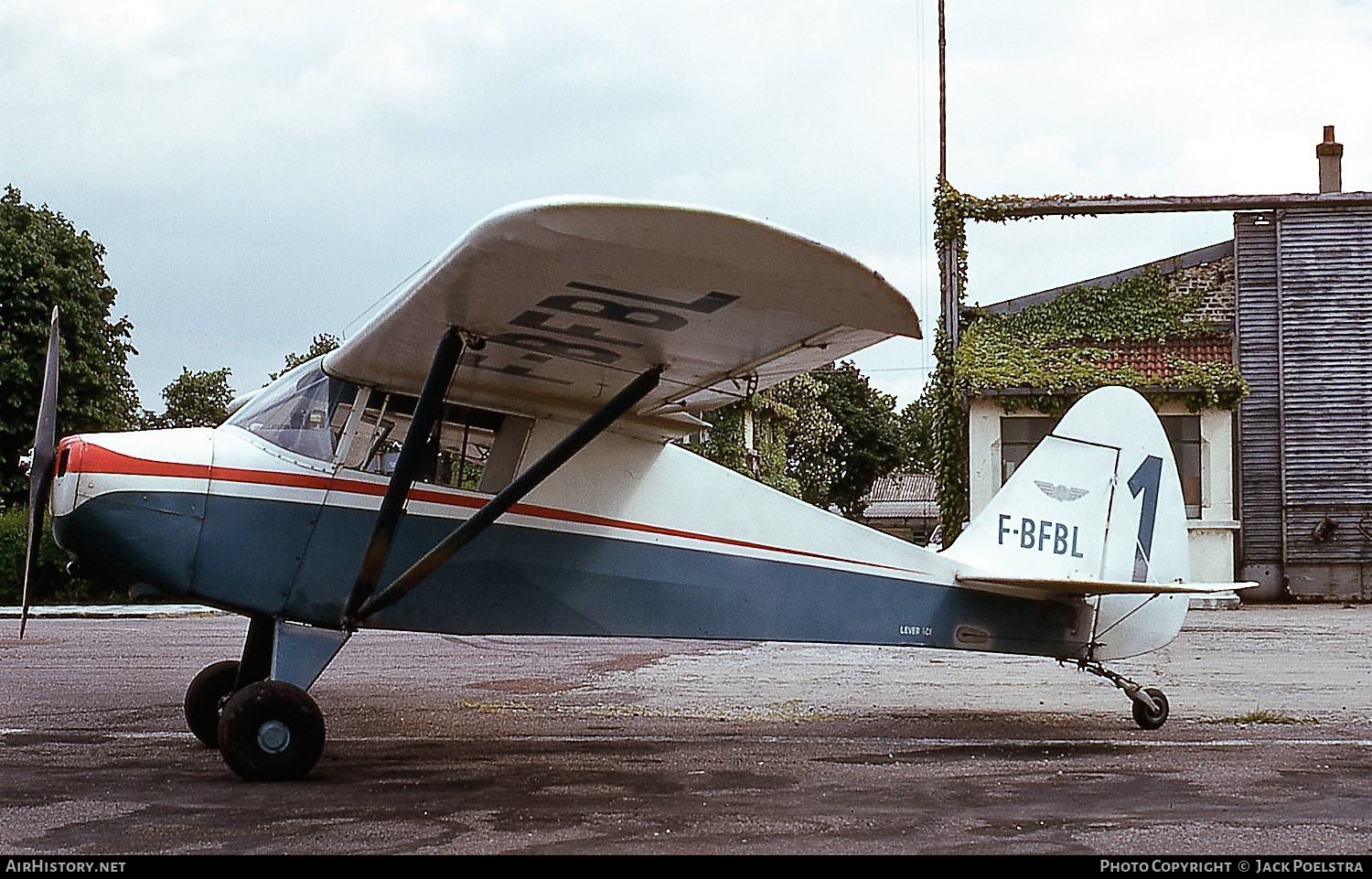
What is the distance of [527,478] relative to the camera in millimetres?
7301

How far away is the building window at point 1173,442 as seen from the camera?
86.4ft

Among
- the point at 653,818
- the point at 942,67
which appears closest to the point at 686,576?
the point at 653,818

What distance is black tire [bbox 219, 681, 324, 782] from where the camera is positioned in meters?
6.91

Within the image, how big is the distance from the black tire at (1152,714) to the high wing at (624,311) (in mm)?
3625

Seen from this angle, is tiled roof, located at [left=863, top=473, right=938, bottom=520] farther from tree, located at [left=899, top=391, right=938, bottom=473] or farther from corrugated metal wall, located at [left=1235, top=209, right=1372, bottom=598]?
corrugated metal wall, located at [left=1235, top=209, right=1372, bottom=598]

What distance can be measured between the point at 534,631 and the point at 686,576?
98cm

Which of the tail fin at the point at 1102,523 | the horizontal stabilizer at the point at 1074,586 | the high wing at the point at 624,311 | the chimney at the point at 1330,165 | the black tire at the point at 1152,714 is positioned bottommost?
the black tire at the point at 1152,714

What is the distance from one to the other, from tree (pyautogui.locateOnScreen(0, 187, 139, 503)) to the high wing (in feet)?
95.1

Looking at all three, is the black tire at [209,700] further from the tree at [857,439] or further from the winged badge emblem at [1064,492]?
the tree at [857,439]

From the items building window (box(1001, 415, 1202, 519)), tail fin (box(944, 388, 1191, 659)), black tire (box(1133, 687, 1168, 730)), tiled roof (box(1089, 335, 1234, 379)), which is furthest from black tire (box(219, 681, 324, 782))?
tiled roof (box(1089, 335, 1234, 379))

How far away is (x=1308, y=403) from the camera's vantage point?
28.2m

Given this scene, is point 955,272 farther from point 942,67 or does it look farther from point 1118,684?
point 1118,684

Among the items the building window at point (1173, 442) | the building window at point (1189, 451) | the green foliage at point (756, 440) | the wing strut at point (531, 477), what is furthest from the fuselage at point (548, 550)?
the building window at point (1189, 451)

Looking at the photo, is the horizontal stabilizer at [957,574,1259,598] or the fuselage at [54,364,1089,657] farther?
the horizontal stabilizer at [957,574,1259,598]
